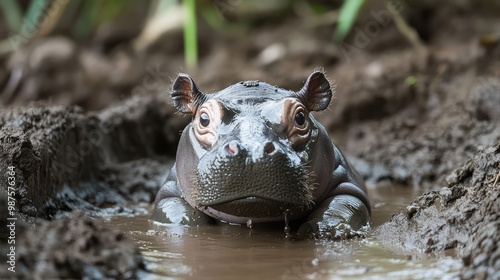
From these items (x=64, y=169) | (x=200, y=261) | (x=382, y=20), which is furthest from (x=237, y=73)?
(x=200, y=261)

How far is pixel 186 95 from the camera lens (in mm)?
5836

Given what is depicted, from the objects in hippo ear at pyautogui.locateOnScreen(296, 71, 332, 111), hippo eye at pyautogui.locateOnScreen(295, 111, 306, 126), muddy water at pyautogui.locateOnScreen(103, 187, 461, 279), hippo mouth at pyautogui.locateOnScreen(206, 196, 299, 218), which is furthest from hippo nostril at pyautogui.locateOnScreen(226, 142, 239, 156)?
hippo ear at pyautogui.locateOnScreen(296, 71, 332, 111)

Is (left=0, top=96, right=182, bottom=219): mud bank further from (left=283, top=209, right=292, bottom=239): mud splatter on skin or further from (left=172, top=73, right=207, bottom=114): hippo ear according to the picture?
(left=283, top=209, right=292, bottom=239): mud splatter on skin

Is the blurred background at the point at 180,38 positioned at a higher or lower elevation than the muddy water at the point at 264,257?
higher

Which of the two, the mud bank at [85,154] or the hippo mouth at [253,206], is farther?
the mud bank at [85,154]

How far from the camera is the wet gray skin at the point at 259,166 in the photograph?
4.68 meters

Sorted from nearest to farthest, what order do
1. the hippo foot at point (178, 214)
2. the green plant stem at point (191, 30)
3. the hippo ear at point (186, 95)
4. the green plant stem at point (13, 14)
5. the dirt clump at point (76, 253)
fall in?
the dirt clump at point (76, 253) → the hippo foot at point (178, 214) → the hippo ear at point (186, 95) → the green plant stem at point (191, 30) → the green plant stem at point (13, 14)

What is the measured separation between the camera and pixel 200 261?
4047 millimetres

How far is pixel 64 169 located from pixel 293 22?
722cm

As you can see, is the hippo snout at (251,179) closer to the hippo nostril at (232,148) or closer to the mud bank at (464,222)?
the hippo nostril at (232,148)

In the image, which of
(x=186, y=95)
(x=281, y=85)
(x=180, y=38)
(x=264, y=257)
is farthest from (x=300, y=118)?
(x=180, y=38)

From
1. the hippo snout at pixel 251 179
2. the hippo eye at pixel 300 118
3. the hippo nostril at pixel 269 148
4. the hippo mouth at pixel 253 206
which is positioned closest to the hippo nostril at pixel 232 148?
the hippo snout at pixel 251 179

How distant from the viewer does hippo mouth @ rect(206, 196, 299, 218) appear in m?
4.73

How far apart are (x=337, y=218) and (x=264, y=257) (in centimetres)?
111
